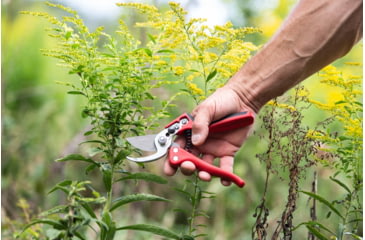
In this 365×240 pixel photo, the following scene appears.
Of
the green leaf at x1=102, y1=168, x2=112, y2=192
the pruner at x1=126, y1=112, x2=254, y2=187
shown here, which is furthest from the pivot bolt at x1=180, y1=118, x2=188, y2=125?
the green leaf at x1=102, y1=168, x2=112, y2=192

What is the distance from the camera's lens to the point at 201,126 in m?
2.42

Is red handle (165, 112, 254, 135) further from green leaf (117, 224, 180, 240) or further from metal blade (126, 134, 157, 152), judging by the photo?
green leaf (117, 224, 180, 240)

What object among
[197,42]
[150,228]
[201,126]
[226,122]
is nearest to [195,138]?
[201,126]

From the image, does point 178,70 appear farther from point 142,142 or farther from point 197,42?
point 142,142

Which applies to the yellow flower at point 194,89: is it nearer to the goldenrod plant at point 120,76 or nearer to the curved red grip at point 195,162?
the goldenrod plant at point 120,76

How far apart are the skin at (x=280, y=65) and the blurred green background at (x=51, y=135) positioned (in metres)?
1.63

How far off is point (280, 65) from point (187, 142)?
556 mm

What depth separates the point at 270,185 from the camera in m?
5.10

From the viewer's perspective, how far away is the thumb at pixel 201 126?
95.4 inches

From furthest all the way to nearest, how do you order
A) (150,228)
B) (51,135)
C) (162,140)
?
(51,135), (162,140), (150,228)

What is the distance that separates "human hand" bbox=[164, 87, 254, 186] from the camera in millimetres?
2430

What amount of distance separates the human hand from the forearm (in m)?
0.07

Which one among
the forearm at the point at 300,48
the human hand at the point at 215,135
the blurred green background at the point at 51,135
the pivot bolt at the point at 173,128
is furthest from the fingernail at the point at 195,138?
the blurred green background at the point at 51,135

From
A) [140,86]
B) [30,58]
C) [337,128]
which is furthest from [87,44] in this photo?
[30,58]
